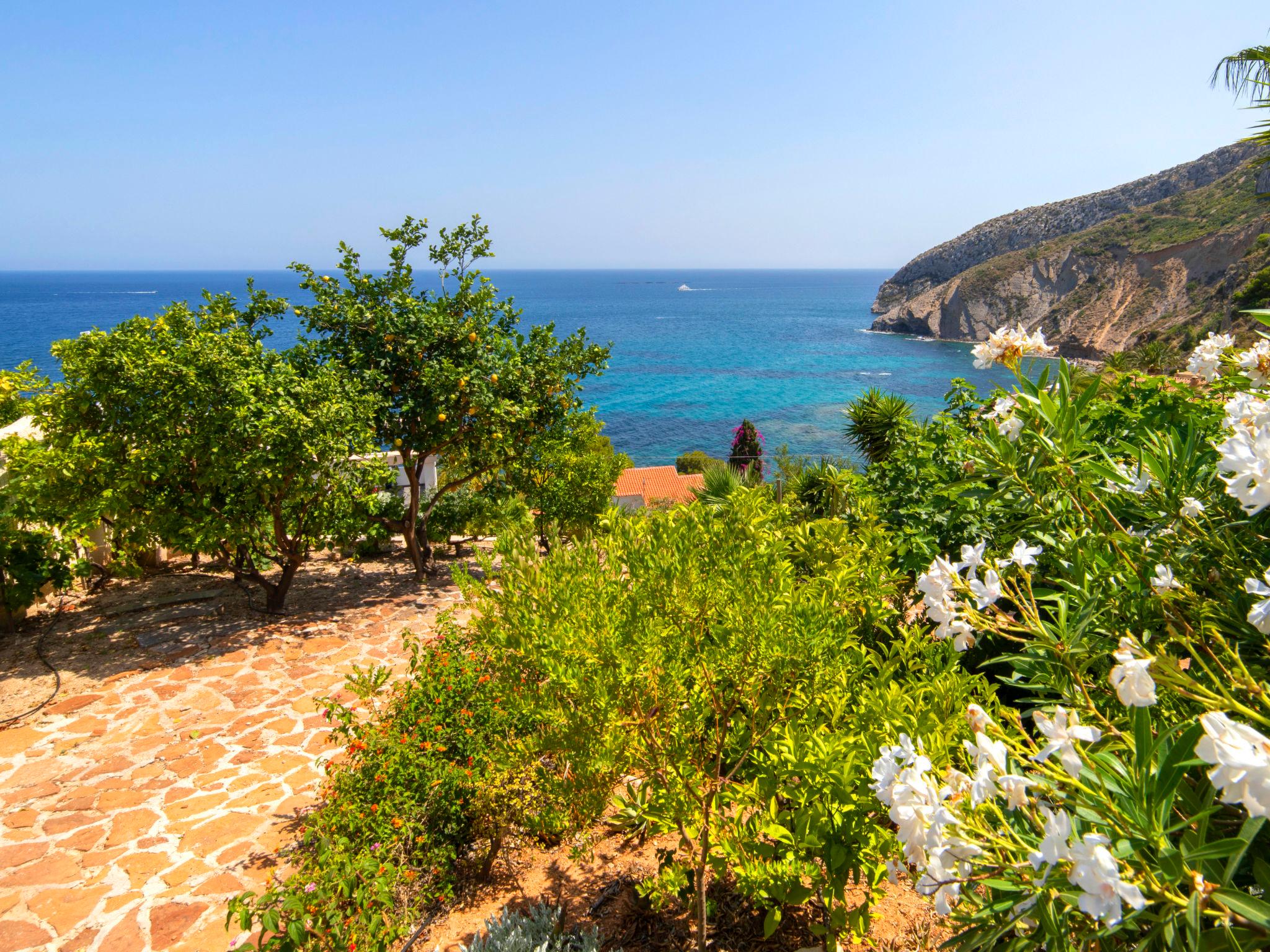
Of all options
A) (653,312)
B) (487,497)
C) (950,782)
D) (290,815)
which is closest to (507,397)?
(487,497)

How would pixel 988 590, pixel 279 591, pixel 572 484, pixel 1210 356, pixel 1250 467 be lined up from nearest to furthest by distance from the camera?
pixel 1250 467
pixel 988 590
pixel 1210 356
pixel 279 591
pixel 572 484

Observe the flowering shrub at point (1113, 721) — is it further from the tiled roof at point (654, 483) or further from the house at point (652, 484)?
the tiled roof at point (654, 483)

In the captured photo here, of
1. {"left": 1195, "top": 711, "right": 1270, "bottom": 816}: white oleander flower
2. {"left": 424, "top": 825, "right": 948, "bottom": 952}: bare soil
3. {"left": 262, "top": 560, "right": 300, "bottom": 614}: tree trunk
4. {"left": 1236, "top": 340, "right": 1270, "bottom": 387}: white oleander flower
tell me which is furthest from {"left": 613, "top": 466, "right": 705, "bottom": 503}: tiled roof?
{"left": 1195, "top": 711, "right": 1270, "bottom": 816}: white oleander flower

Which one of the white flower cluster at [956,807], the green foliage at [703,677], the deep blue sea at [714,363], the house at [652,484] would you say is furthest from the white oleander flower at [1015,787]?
the house at [652,484]

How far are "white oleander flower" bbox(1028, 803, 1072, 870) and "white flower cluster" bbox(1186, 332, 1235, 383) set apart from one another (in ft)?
10.0

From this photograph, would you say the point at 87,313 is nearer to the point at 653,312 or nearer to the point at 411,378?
the point at 653,312

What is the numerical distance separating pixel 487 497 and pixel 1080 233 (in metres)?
94.9

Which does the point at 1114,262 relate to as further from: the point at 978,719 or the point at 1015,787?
the point at 1015,787

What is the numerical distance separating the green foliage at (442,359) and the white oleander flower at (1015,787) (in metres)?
8.75

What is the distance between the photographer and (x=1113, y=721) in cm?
197

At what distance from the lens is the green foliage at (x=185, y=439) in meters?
7.71

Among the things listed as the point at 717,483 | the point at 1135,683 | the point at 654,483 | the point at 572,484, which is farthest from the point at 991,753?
the point at 654,483

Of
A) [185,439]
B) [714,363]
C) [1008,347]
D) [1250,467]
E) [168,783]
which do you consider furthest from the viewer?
[714,363]

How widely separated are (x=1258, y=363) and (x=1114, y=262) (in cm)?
8810
